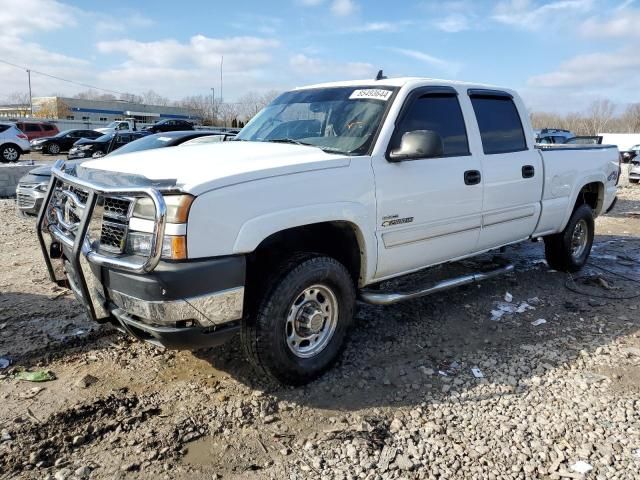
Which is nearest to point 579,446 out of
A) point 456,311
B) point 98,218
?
point 456,311

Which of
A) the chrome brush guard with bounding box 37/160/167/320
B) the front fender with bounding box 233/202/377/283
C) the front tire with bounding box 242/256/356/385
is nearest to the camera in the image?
the chrome brush guard with bounding box 37/160/167/320

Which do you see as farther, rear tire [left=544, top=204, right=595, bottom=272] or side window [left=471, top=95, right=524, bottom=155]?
rear tire [left=544, top=204, right=595, bottom=272]

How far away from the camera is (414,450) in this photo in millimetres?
2859

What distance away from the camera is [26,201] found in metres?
8.29

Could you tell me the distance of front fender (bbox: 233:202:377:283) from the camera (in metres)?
2.91

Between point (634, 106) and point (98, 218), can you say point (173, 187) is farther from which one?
point (634, 106)

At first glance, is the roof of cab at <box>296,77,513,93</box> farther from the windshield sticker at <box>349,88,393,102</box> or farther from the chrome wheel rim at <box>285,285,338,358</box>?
the chrome wheel rim at <box>285,285,338,358</box>

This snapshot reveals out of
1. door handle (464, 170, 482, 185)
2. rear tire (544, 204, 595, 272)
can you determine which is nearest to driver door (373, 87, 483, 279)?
door handle (464, 170, 482, 185)

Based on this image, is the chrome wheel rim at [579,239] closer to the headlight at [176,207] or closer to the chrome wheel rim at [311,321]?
the chrome wheel rim at [311,321]

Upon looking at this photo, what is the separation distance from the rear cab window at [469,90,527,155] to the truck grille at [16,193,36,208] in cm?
681

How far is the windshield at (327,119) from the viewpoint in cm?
379

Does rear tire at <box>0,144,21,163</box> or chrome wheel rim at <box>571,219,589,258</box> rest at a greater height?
chrome wheel rim at <box>571,219,589,258</box>

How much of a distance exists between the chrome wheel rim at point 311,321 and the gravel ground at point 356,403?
26 cm

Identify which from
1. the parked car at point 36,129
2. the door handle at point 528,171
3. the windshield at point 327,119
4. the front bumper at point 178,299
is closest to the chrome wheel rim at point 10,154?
the parked car at point 36,129
